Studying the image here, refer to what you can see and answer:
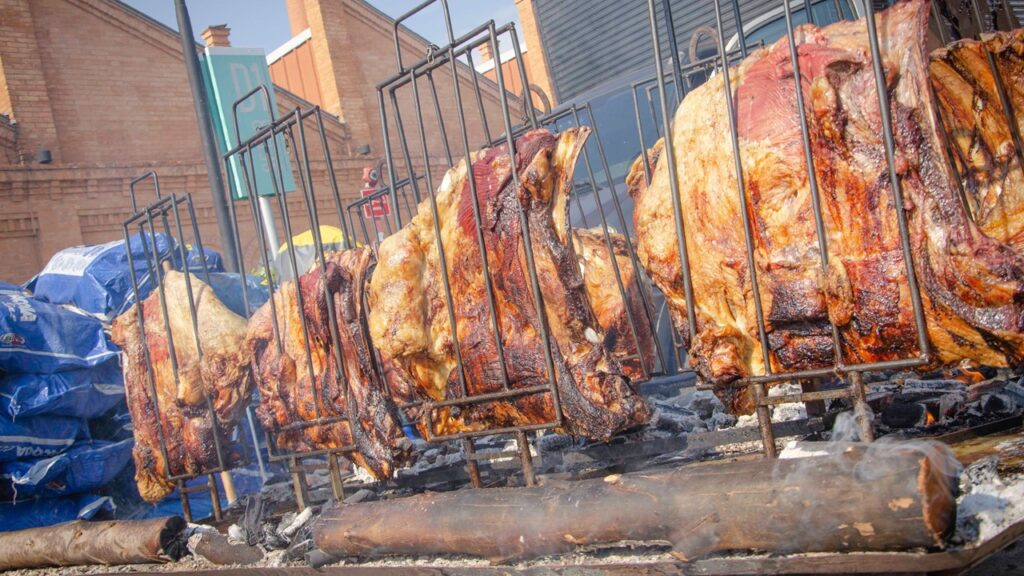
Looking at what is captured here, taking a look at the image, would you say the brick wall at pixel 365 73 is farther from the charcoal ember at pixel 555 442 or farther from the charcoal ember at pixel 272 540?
the charcoal ember at pixel 272 540

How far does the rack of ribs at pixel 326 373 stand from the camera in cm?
488

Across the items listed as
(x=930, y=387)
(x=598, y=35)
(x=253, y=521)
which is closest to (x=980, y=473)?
(x=930, y=387)

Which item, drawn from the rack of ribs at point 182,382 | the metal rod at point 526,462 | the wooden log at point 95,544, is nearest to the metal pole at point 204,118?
the rack of ribs at point 182,382

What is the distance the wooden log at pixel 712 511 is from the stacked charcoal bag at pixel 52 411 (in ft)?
14.6

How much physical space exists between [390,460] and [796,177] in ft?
8.51

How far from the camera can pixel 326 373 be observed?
17.5 ft

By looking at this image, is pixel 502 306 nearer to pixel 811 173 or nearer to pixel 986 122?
pixel 811 173

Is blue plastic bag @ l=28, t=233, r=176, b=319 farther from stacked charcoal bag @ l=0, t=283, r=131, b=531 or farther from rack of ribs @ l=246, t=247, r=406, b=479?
rack of ribs @ l=246, t=247, r=406, b=479

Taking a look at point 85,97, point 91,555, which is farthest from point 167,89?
point 91,555

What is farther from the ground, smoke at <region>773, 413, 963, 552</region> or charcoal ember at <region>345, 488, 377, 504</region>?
smoke at <region>773, 413, 963, 552</region>

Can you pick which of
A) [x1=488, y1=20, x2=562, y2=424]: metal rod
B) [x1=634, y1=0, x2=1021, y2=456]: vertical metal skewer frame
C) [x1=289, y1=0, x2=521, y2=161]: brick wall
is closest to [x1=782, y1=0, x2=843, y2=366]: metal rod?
[x1=634, y1=0, x2=1021, y2=456]: vertical metal skewer frame

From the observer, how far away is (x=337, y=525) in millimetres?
4059

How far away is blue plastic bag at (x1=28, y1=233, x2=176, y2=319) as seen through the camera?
316 inches

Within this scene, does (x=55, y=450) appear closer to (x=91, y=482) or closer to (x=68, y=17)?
(x=91, y=482)
